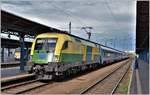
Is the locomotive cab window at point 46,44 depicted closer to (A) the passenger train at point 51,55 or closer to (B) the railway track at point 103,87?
(A) the passenger train at point 51,55

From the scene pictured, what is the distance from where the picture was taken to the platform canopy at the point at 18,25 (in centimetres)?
1954

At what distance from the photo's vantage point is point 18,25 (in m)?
21.7

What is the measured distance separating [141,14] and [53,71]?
251 inches

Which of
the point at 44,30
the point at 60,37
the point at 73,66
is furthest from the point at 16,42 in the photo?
the point at 60,37

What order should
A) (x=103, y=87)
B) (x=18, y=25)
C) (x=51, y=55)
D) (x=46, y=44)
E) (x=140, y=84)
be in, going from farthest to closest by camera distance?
1. (x=18, y=25)
2. (x=46, y=44)
3. (x=51, y=55)
4. (x=103, y=87)
5. (x=140, y=84)

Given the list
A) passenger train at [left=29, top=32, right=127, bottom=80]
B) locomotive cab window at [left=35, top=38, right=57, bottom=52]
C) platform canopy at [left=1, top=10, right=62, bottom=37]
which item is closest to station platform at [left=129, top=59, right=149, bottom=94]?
passenger train at [left=29, top=32, right=127, bottom=80]

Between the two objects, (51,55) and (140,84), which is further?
(51,55)

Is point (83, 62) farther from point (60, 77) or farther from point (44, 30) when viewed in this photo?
point (60, 77)

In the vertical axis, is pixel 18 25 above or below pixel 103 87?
above

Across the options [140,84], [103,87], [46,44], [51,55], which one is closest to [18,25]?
[46,44]

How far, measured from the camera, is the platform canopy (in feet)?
64.1

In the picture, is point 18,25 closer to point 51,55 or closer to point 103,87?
point 51,55

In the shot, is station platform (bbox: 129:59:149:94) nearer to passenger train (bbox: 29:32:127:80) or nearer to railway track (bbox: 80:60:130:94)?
railway track (bbox: 80:60:130:94)

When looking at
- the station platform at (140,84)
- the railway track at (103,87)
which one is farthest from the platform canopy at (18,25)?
the station platform at (140,84)
